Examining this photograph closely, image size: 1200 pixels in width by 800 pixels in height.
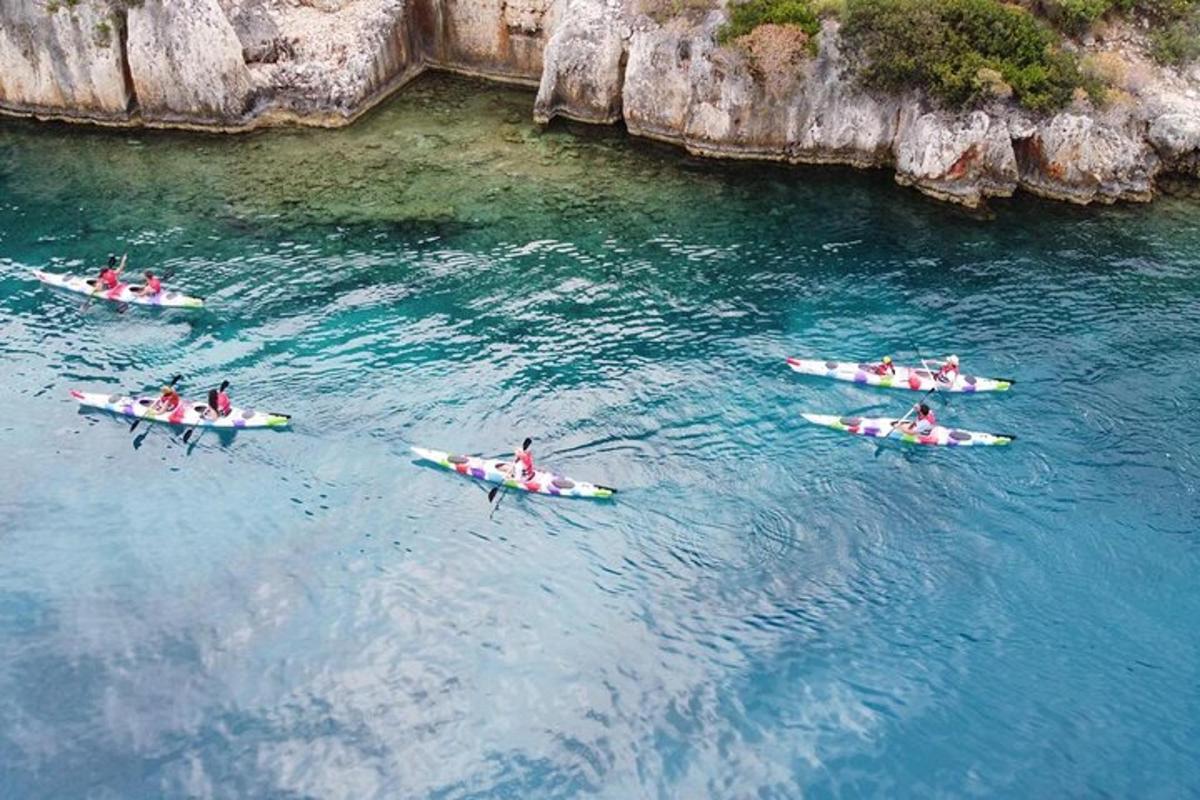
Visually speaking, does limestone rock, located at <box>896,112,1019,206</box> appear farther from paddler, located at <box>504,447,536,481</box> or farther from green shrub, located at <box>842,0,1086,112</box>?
paddler, located at <box>504,447,536,481</box>

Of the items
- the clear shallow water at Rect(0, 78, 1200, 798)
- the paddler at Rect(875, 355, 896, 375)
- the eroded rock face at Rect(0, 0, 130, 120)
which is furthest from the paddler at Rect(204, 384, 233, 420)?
the eroded rock face at Rect(0, 0, 130, 120)

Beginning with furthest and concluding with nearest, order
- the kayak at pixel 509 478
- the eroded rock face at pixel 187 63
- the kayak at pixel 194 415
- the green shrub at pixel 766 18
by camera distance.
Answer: the eroded rock face at pixel 187 63 → the green shrub at pixel 766 18 → the kayak at pixel 194 415 → the kayak at pixel 509 478

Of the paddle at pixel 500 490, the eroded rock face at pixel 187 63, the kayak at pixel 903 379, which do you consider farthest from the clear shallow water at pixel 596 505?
the eroded rock face at pixel 187 63

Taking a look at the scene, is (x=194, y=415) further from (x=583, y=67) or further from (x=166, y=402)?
(x=583, y=67)

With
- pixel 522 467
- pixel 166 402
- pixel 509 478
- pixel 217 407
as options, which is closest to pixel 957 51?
pixel 522 467

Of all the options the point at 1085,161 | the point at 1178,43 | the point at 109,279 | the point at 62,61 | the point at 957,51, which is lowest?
the point at 109,279

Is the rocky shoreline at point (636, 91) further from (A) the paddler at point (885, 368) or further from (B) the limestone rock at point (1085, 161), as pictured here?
(A) the paddler at point (885, 368)
